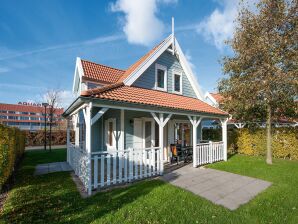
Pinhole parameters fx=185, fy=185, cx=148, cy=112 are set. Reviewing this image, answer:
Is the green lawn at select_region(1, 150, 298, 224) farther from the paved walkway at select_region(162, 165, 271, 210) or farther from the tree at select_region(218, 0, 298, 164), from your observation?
the tree at select_region(218, 0, 298, 164)

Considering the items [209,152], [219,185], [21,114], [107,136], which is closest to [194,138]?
[209,152]

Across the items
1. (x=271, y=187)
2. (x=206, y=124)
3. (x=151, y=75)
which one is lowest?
(x=271, y=187)

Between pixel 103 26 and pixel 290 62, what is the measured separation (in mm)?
11809

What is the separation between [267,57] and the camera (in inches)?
402

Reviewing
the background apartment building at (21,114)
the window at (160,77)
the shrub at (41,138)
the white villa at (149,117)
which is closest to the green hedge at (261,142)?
the white villa at (149,117)

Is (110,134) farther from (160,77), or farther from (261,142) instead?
(261,142)

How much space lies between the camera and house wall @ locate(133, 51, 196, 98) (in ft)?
34.2

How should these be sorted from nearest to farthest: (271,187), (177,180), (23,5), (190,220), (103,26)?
1. (190,220)
2. (271,187)
3. (177,180)
4. (23,5)
5. (103,26)

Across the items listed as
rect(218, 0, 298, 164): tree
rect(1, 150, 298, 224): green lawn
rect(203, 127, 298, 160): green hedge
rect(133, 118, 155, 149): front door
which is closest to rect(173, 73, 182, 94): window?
rect(218, 0, 298, 164): tree

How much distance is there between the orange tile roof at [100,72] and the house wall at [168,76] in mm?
2769

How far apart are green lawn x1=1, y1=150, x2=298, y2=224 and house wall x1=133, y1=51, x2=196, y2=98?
5.61 m

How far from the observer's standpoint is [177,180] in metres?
7.22

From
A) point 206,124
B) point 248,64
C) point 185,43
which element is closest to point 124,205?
point 248,64

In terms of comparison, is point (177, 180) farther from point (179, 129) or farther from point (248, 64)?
point (248, 64)
